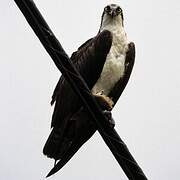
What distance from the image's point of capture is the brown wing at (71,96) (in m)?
7.95

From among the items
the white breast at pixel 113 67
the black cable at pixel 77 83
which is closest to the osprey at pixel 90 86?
the white breast at pixel 113 67

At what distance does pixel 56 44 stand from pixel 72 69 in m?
0.27

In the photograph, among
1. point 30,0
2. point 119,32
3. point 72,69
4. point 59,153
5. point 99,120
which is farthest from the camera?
point 119,32

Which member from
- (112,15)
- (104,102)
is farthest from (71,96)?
(112,15)

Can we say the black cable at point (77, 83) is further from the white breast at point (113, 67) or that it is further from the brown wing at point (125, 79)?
the brown wing at point (125, 79)

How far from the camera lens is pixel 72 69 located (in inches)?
237

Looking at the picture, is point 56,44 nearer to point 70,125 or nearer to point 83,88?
point 83,88

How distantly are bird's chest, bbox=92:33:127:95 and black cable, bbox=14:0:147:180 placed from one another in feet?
7.64

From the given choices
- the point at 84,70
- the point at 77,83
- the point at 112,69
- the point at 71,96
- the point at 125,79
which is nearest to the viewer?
the point at 77,83

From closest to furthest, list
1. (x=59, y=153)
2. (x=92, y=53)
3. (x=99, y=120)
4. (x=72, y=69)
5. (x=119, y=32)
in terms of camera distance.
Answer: (x=72, y=69) < (x=99, y=120) < (x=59, y=153) < (x=92, y=53) < (x=119, y=32)

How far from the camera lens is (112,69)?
28.7 feet

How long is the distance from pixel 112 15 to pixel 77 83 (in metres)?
3.74

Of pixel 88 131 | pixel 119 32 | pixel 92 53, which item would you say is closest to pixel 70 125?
pixel 88 131

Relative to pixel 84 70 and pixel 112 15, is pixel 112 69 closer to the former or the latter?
pixel 84 70
